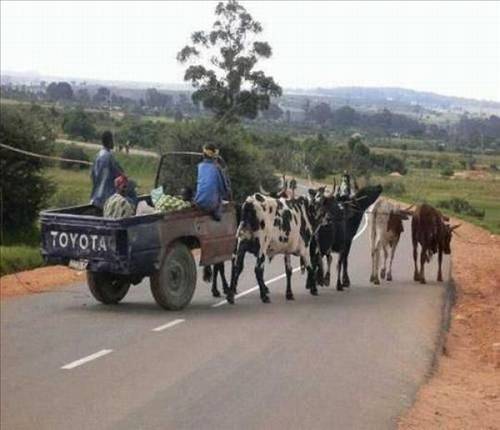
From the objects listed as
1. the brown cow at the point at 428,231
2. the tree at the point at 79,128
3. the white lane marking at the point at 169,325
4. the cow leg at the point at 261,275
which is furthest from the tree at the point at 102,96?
the white lane marking at the point at 169,325

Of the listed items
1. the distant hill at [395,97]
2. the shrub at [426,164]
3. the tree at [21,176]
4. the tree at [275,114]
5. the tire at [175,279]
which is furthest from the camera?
the tree at [275,114]

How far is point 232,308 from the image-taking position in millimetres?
15531

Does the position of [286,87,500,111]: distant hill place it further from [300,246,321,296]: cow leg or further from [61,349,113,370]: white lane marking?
[61,349,113,370]: white lane marking

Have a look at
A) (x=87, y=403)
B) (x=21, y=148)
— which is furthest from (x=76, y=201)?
(x=87, y=403)

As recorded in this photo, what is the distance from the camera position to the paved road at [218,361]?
900 centimetres

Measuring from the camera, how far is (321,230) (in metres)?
17.3

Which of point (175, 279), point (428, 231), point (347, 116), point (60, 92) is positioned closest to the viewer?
point (175, 279)

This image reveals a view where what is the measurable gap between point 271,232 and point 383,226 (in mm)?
3601

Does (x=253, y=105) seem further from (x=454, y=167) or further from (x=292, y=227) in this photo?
(x=292, y=227)

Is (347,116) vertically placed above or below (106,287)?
above

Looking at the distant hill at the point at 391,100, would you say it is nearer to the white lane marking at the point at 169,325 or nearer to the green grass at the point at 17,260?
the white lane marking at the point at 169,325

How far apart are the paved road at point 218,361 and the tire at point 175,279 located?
28 centimetres

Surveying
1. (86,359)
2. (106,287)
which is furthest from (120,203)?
(86,359)

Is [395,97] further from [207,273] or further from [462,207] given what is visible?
[207,273]
